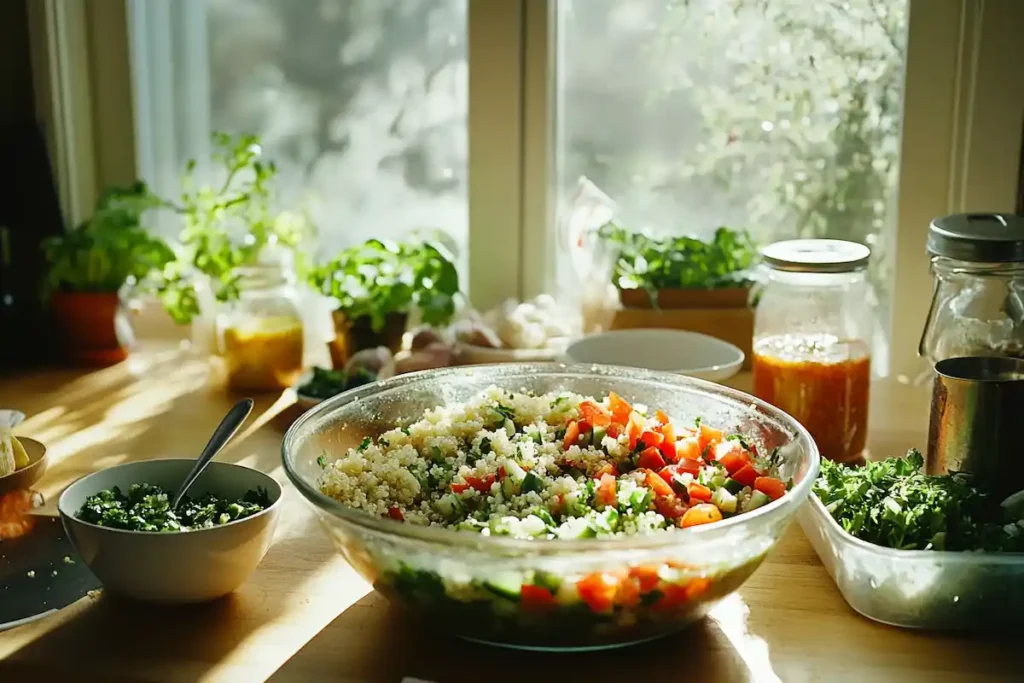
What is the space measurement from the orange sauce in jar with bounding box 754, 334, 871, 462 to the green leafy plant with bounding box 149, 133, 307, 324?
2.85ft

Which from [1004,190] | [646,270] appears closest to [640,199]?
[646,270]

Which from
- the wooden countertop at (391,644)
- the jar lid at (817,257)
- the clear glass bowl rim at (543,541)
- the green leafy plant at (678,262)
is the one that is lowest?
the wooden countertop at (391,644)

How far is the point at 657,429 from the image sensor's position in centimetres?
120

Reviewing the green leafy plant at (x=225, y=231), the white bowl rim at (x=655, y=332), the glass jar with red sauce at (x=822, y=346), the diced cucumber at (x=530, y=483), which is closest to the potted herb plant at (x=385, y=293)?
the green leafy plant at (x=225, y=231)

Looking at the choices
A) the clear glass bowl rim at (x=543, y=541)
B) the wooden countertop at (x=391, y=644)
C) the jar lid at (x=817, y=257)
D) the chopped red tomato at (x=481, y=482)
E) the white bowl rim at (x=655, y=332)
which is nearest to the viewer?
the clear glass bowl rim at (x=543, y=541)

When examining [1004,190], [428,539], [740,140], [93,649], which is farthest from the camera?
[740,140]

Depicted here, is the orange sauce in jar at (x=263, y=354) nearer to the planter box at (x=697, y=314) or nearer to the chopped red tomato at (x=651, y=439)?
the planter box at (x=697, y=314)

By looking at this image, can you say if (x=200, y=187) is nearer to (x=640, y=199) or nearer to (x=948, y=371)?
(x=640, y=199)

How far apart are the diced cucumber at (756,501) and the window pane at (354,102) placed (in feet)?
3.58

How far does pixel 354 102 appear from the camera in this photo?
2045mm

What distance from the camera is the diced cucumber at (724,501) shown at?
1068 millimetres

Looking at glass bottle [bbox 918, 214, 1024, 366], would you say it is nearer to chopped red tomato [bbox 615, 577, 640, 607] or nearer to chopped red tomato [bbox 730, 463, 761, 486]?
chopped red tomato [bbox 730, 463, 761, 486]

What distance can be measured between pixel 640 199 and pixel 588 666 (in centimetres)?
109

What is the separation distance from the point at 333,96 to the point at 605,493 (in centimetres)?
120
